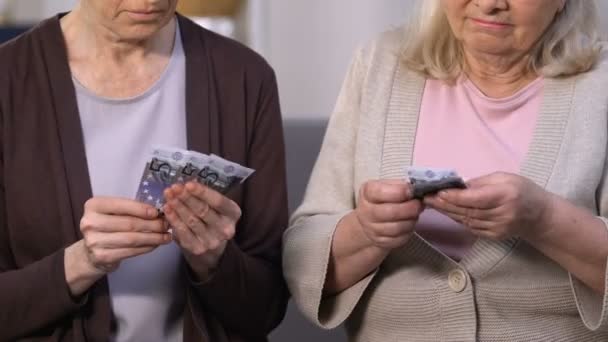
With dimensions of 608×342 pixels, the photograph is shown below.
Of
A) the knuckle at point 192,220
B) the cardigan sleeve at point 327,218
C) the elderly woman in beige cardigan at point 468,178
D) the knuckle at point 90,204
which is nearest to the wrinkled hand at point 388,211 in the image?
the elderly woman in beige cardigan at point 468,178

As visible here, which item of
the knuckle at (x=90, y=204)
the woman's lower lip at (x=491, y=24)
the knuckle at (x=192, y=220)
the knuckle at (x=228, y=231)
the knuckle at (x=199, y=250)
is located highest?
the woman's lower lip at (x=491, y=24)

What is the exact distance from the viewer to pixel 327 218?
5.84 feet

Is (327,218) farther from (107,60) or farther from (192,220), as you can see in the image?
(107,60)

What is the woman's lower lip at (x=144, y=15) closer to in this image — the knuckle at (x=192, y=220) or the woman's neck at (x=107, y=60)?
the woman's neck at (x=107, y=60)

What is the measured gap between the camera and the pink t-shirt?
5.76 ft

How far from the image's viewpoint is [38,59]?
5.77 feet

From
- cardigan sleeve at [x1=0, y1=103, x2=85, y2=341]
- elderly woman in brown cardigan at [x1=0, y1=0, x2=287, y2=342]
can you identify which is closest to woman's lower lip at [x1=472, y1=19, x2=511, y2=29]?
elderly woman in brown cardigan at [x1=0, y1=0, x2=287, y2=342]

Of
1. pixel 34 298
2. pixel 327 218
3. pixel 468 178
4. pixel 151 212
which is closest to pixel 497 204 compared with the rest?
pixel 468 178

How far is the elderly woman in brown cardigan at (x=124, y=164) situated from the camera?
5.53 feet

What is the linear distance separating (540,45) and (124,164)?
2.22 feet

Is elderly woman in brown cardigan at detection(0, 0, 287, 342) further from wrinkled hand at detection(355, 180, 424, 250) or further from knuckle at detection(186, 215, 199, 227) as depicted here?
wrinkled hand at detection(355, 180, 424, 250)

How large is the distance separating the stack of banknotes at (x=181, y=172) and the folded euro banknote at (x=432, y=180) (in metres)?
0.23

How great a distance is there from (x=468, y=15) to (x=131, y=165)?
0.56m

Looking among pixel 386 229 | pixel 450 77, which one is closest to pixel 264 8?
pixel 450 77
